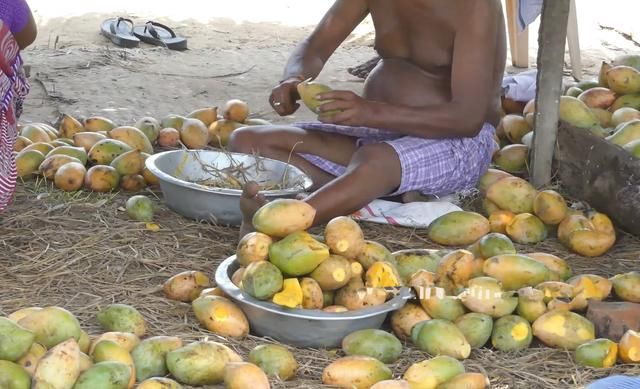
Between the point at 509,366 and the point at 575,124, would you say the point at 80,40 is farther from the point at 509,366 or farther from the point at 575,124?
the point at 509,366

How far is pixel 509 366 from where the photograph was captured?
2586mm

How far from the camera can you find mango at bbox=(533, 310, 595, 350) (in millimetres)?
2666

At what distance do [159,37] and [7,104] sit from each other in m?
4.44

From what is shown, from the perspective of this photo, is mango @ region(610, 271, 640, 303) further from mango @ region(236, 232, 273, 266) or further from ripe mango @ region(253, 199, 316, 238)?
mango @ region(236, 232, 273, 266)

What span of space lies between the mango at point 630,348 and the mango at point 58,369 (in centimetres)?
146

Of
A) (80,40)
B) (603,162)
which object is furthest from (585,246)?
(80,40)

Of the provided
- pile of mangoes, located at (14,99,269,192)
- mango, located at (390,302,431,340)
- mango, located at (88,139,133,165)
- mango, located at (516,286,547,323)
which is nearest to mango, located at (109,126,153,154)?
pile of mangoes, located at (14,99,269,192)

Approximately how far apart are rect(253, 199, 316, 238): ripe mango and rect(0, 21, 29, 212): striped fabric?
125 centimetres

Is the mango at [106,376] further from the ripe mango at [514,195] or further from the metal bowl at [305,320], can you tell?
the ripe mango at [514,195]

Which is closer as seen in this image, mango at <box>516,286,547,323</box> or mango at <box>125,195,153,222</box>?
mango at <box>516,286,547,323</box>

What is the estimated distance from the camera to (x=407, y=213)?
12.3ft

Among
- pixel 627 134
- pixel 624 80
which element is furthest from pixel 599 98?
pixel 627 134

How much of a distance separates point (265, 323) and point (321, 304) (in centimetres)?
17

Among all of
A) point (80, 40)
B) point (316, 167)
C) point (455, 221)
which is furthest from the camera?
point (80, 40)
